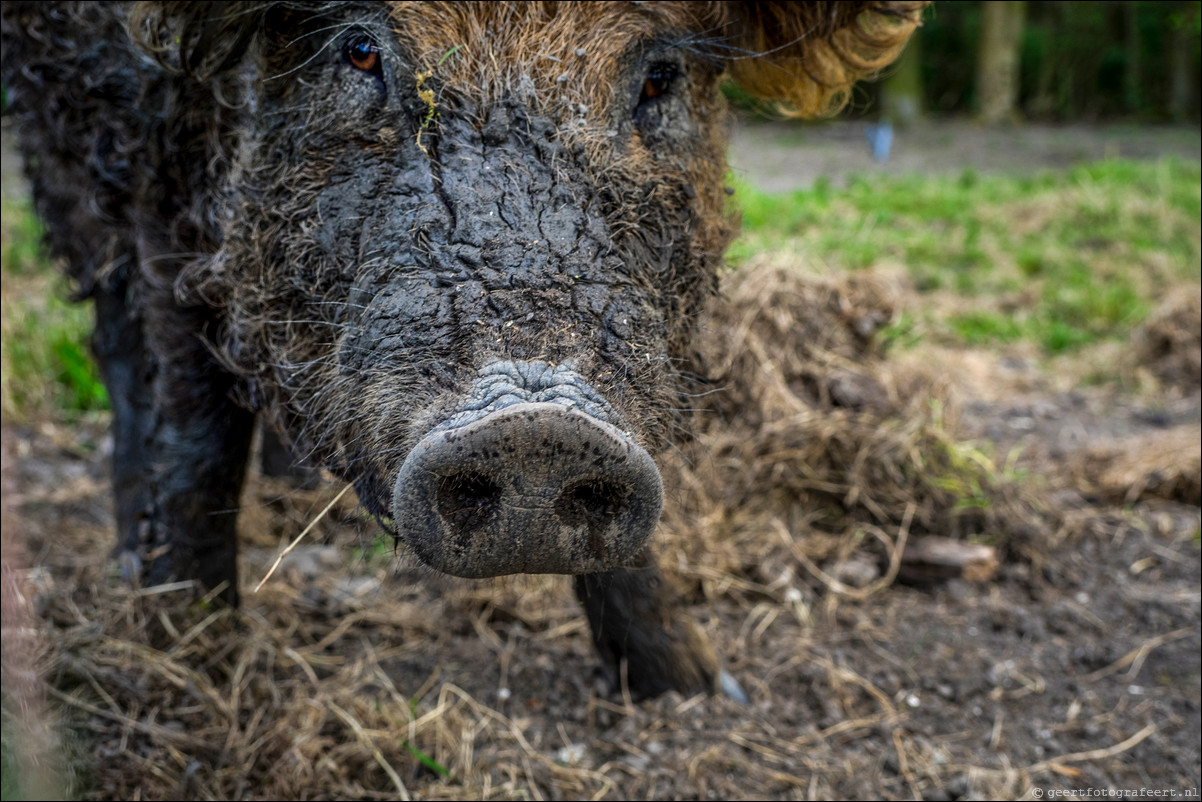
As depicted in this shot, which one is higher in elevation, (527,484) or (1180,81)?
(1180,81)

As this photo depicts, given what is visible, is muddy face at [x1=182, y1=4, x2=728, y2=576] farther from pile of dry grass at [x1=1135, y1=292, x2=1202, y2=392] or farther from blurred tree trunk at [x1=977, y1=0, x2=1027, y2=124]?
blurred tree trunk at [x1=977, y1=0, x2=1027, y2=124]

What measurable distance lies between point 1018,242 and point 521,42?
19.7 feet

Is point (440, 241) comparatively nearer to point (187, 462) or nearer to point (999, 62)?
point (187, 462)

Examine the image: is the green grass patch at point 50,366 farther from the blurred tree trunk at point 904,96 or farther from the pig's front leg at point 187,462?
the blurred tree trunk at point 904,96

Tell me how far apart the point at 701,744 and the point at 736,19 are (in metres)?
1.82

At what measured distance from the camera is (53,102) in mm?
3336

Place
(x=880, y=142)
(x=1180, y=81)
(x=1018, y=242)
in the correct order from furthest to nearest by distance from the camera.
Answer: (x=1180, y=81) → (x=880, y=142) → (x=1018, y=242)

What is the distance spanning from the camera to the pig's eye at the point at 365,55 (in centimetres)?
220

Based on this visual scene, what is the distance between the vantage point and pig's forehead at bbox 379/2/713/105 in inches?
82.8

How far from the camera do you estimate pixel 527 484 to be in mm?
1649

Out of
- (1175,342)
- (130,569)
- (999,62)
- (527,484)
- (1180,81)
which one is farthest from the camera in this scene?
(1180,81)

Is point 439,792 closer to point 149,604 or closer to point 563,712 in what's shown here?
point 563,712

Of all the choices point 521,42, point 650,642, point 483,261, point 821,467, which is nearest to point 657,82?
point 521,42

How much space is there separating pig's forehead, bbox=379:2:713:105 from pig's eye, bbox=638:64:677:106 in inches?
3.6
